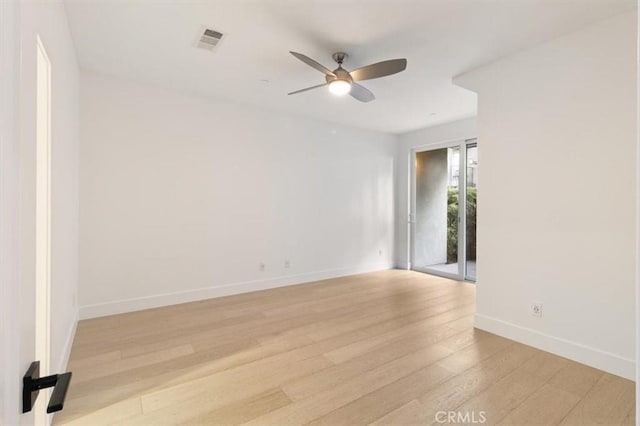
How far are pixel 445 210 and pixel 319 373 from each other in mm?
4068

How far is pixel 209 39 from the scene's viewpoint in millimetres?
2590

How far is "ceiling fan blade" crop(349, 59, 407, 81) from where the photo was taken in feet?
7.75

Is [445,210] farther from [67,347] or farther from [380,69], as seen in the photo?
[67,347]

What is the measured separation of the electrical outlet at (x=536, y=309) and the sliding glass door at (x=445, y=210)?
227 cm

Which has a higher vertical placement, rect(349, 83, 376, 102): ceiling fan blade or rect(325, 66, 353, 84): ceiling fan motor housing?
rect(325, 66, 353, 84): ceiling fan motor housing

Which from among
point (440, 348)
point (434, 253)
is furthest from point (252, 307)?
point (434, 253)

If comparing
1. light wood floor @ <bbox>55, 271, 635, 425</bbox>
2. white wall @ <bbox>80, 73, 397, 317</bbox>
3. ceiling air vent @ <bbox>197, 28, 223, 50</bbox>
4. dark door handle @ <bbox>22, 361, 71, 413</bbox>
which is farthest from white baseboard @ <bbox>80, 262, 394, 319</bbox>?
dark door handle @ <bbox>22, 361, 71, 413</bbox>

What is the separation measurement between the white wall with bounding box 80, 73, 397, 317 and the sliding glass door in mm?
1170

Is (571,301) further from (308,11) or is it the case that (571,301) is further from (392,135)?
(392,135)

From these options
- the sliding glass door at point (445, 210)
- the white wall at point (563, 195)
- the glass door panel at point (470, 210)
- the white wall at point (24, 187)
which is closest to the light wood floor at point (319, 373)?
the white wall at point (563, 195)

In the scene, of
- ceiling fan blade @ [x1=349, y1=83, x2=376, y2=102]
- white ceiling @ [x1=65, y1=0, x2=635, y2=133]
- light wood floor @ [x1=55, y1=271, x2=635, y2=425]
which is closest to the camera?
light wood floor @ [x1=55, y1=271, x2=635, y2=425]

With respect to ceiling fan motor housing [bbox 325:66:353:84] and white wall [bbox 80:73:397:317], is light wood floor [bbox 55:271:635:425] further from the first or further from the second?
ceiling fan motor housing [bbox 325:66:353:84]

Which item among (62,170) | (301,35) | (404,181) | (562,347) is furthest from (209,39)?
(404,181)

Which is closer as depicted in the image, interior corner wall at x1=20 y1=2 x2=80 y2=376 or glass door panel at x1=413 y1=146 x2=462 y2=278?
interior corner wall at x1=20 y1=2 x2=80 y2=376
